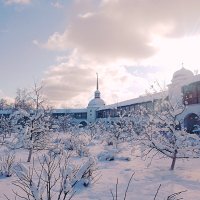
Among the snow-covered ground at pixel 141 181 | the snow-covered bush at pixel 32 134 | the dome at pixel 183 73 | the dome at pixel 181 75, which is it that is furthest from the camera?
the dome at pixel 183 73

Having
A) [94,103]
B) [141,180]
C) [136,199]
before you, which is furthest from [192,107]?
[94,103]

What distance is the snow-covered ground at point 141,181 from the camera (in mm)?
8633

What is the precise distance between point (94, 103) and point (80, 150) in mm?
57643

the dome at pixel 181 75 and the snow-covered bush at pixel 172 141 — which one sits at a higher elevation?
the dome at pixel 181 75

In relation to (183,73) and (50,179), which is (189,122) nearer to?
(183,73)

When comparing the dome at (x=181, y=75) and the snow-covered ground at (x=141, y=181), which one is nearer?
the snow-covered ground at (x=141, y=181)

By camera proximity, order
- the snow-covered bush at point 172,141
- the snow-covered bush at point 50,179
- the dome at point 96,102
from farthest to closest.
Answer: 1. the dome at point 96,102
2. the snow-covered bush at point 172,141
3. the snow-covered bush at point 50,179

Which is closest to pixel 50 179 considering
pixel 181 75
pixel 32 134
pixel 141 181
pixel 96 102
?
pixel 141 181

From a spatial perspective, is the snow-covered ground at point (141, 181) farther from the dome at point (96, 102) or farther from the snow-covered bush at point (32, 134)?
the dome at point (96, 102)

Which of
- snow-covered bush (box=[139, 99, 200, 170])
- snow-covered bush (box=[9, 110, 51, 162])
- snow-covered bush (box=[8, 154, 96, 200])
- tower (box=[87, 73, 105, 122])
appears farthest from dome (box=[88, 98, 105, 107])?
snow-covered bush (box=[8, 154, 96, 200])

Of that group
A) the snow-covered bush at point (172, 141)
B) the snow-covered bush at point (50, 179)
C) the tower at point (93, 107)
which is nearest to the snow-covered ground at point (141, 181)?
the snow-covered bush at point (50, 179)

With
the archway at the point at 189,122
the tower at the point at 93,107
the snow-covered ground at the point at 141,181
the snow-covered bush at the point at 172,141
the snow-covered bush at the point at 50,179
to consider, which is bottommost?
the snow-covered ground at the point at 141,181

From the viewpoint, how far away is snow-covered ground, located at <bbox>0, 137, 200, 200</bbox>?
28.3 ft

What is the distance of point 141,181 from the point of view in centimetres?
1049
